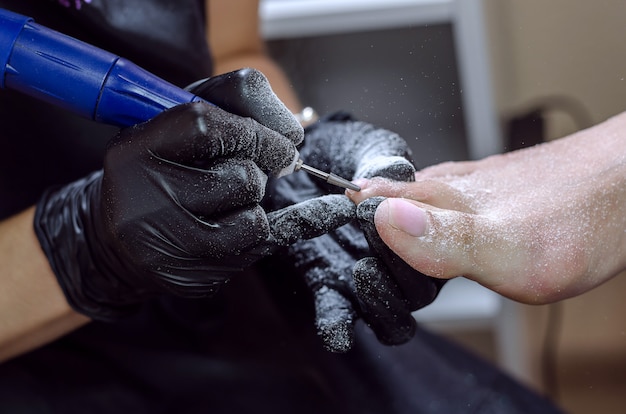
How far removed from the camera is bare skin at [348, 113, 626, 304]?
1.44 feet

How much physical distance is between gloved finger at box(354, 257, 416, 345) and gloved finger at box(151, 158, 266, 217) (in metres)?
0.10

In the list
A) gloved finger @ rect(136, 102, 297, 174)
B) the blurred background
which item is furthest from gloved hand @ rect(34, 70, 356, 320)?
the blurred background

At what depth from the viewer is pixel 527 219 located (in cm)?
50

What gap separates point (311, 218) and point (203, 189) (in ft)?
0.26

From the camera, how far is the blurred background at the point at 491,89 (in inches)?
21.4

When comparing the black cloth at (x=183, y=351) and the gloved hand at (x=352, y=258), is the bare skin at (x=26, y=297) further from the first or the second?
the gloved hand at (x=352, y=258)

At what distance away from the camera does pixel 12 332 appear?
0.63 m

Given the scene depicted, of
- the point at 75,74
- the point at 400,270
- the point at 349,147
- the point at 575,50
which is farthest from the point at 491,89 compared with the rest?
the point at 75,74

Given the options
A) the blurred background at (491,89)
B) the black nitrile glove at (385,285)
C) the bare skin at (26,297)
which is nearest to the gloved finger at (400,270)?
the black nitrile glove at (385,285)

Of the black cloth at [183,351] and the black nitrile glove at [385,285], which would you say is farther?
the black cloth at [183,351]

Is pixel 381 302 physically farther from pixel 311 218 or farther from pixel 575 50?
pixel 575 50

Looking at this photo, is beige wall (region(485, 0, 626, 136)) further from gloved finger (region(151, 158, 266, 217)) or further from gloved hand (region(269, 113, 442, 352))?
gloved finger (region(151, 158, 266, 217))

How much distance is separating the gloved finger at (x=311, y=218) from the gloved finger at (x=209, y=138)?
4cm

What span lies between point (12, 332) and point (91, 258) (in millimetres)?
135
